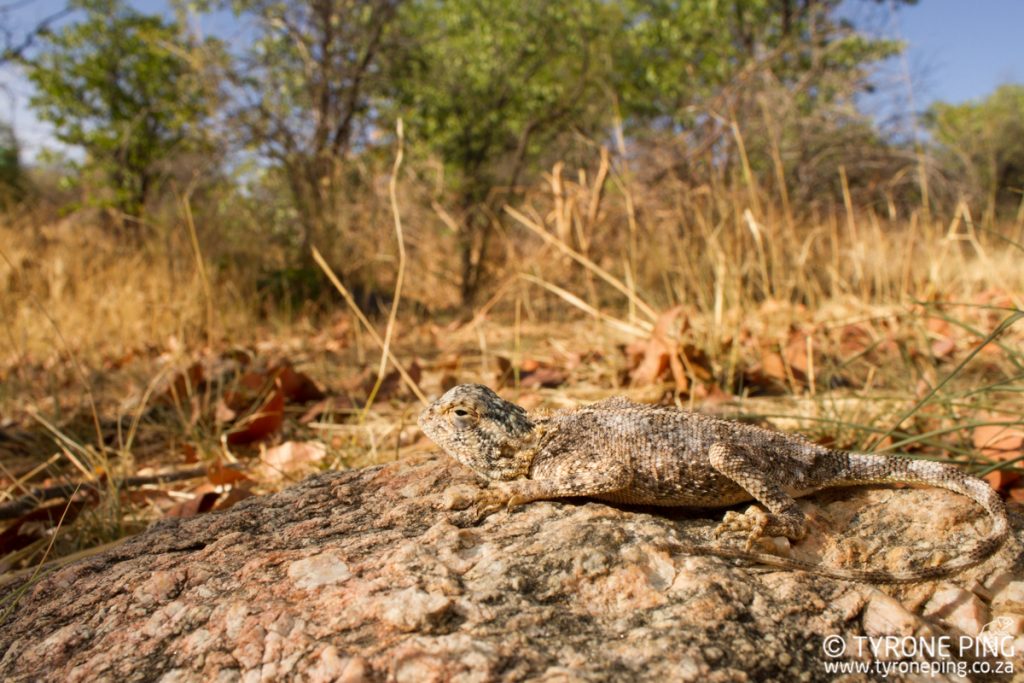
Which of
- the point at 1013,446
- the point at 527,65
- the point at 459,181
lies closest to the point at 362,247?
the point at 459,181

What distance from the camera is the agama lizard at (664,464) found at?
167 centimetres

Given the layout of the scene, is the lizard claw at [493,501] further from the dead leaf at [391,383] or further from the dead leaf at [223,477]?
the dead leaf at [391,383]

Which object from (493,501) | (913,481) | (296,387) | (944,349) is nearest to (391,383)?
(296,387)

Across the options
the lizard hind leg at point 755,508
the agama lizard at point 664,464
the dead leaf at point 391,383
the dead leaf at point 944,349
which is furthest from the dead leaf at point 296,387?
the dead leaf at point 944,349

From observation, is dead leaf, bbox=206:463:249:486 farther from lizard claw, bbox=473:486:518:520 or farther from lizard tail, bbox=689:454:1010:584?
lizard tail, bbox=689:454:1010:584

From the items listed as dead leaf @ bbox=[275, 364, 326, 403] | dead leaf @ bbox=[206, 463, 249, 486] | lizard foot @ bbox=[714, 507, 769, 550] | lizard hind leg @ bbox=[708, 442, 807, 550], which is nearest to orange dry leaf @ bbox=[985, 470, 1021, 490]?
lizard hind leg @ bbox=[708, 442, 807, 550]

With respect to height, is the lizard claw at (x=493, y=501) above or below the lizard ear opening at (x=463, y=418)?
below

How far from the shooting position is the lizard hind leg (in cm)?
163

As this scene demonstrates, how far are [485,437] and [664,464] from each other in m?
0.50

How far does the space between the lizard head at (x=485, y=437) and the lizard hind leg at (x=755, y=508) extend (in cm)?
52

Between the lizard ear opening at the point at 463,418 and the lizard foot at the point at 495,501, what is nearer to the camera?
the lizard foot at the point at 495,501

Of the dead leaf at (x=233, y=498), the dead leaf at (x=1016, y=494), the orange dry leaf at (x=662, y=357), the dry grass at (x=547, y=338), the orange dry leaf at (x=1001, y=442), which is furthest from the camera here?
the orange dry leaf at (x=662, y=357)

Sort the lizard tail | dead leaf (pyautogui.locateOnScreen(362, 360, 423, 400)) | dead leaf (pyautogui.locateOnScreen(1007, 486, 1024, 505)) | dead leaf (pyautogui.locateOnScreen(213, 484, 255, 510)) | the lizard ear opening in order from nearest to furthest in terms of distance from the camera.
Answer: the lizard tail
the lizard ear opening
dead leaf (pyautogui.locateOnScreen(1007, 486, 1024, 505))
dead leaf (pyautogui.locateOnScreen(213, 484, 255, 510))
dead leaf (pyautogui.locateOnScreen(362, 360, 423, 400))

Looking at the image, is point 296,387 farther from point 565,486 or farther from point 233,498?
point 565,486
